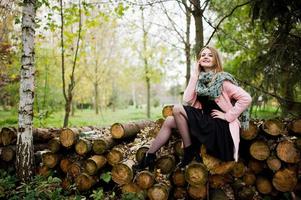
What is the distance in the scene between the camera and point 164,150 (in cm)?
412

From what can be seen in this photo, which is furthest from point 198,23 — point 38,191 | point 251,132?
point 38,191

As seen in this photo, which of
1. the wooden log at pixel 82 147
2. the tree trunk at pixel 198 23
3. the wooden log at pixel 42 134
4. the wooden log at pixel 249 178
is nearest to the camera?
the wooden log at pixel 249 178

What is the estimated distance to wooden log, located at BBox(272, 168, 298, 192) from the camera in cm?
367

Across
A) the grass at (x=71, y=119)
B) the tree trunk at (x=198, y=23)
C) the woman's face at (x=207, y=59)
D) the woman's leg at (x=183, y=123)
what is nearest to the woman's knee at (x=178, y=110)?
the woman's leg at (x=183, y=123)

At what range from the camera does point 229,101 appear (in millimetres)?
3654

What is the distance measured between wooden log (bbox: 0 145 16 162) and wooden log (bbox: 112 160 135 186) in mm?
1573

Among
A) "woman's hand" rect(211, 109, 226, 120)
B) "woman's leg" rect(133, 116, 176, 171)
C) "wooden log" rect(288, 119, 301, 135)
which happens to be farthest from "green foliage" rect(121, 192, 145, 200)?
"wooden log" rect(288, 119, 301, 135)

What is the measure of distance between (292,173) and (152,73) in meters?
14.9

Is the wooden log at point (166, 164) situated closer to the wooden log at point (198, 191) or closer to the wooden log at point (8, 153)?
the wooden log at point (198, 191)

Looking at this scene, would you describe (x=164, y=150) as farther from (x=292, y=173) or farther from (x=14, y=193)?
(x=14, y=193)

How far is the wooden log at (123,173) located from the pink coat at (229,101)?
108cm

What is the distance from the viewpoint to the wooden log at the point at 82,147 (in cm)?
409

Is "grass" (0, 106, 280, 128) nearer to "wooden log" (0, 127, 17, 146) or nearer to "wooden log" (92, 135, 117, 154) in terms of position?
"wooden log" (0, 127, 17, 146)

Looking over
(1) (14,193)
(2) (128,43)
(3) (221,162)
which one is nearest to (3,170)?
(1) (14,193)
